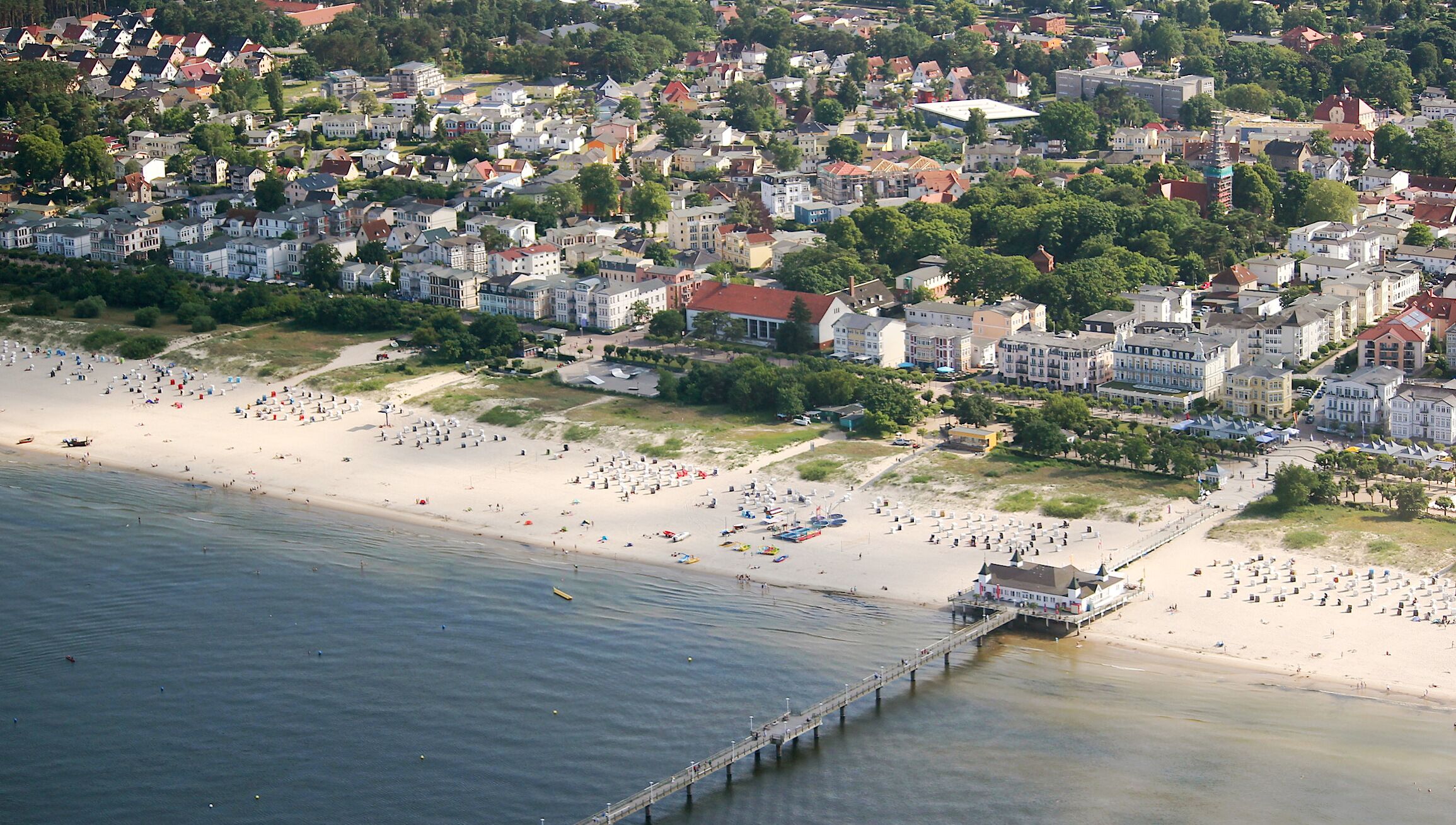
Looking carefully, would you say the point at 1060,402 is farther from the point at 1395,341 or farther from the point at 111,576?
the point at 111,576

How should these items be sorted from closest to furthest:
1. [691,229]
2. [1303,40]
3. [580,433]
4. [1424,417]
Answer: [1424,417] → [580,433] → [691,229] → [1303,40]

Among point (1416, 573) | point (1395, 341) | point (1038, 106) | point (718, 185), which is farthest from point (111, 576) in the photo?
point (1038, 106)

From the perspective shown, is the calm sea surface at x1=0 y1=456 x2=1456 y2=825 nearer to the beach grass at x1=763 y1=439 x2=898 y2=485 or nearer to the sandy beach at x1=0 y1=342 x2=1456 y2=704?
the sandy beach at x1=0 y1=342 x2=1456 y2=704

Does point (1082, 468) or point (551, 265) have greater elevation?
point (551, 265)

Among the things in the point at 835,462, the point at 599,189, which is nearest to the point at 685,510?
the point at 835,462

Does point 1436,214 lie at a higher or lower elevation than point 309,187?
lower

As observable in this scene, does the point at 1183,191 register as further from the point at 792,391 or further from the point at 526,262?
the point at 792,391
